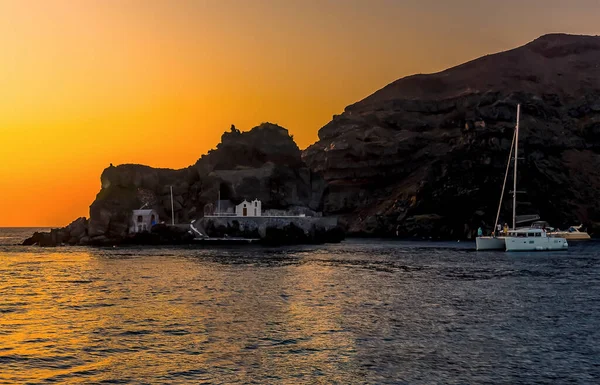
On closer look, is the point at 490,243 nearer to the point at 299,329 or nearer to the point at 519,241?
the point at 519,241

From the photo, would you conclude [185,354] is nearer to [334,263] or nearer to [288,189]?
[334,263]

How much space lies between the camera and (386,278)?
5828cm

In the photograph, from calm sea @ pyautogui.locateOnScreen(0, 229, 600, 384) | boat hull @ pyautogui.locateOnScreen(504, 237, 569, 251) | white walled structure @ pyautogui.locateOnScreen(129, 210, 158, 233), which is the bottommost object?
calm sea @ pyautogui.locateOnScreen(0, 229, 600, 384)

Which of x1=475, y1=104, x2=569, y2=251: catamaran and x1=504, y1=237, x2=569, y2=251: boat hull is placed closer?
x1=504, y1=237, x2=569, y2=251: boat hull

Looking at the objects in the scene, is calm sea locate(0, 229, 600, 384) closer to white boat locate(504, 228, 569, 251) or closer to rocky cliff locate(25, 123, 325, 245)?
white boat locate(504, 228, 569, 251)

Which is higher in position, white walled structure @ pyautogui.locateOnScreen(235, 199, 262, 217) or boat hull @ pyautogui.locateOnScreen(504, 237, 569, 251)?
white walled structure @ pyautogui.locateOnScreen(235, 199, 262, 217)

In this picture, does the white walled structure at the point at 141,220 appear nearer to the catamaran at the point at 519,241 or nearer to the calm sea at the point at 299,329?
the catamaran at the point at 519,241

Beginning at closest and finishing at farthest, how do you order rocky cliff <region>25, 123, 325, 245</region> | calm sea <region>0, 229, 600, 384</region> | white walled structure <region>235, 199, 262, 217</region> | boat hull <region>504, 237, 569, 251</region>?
1. calm sea <region>0, 229, 600, 384</region>
2. boat hull <region>504, 237, 569, 251</region>
3. rocky cliff <region>25, 123, 325, 245</region>
4. white walled structure <region>235, 199, 262, 217</region>

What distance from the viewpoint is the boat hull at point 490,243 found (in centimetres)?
10531

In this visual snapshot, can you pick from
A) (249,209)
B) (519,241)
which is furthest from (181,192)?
(519,241)

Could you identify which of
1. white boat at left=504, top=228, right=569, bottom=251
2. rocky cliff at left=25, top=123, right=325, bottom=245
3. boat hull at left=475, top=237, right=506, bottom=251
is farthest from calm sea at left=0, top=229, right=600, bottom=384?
rocky cliff at left=25, top=123, right=325, bottom=245

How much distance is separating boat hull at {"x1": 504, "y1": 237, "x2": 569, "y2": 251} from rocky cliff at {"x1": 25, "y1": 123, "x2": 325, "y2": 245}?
57668 millimetres

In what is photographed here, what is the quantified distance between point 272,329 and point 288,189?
4888 inches

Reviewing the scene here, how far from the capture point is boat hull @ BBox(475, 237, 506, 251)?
346ft
